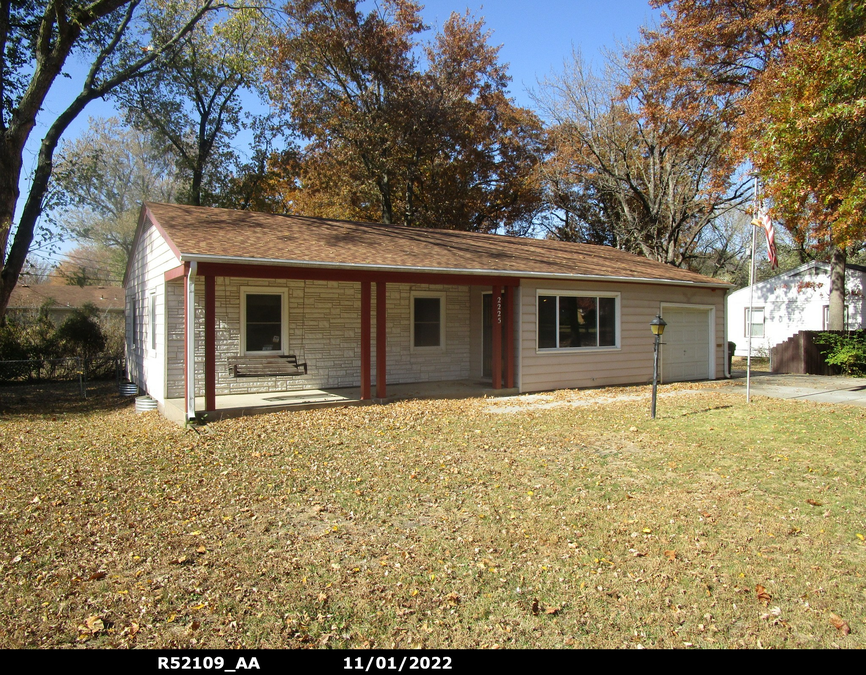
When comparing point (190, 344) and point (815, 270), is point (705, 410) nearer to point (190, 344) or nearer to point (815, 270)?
point (190, 344)

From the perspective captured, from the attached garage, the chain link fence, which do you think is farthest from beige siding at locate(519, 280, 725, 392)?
the chain link fence

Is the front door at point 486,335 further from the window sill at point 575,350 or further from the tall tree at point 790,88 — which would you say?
the tall tree at point 790,88

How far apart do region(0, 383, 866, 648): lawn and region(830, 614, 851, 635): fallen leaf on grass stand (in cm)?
2

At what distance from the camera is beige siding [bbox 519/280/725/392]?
39.3ft

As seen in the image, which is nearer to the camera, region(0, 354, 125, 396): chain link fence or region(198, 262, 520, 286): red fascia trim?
region(198, 262, 520, 286): red fascia trim

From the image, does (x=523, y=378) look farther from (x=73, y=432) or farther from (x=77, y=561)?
(x=77, y=561)

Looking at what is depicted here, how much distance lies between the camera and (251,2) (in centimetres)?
2148

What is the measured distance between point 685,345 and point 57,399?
15.8 metres

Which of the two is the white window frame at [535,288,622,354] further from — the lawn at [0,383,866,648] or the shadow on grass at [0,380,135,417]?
the shadow on grass at [0,380,135,417]

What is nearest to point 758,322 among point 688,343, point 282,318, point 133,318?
point 688,343

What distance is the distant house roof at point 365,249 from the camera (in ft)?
30.6

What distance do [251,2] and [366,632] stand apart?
2433 centimetres
